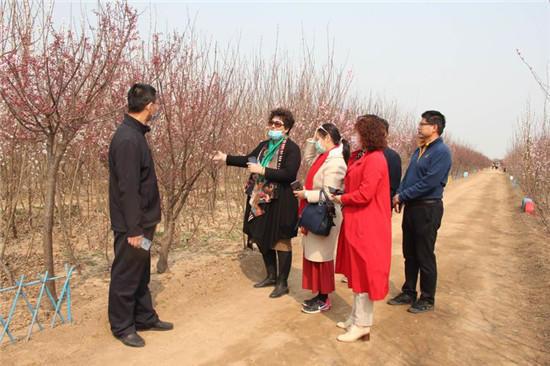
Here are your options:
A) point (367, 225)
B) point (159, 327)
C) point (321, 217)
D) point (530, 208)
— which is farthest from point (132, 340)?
point (530, 208)

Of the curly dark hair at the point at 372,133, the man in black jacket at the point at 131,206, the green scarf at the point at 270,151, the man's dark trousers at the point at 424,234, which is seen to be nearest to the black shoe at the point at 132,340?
the man in black jacket at the point at 131,206

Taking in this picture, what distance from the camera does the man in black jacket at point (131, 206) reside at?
286 centimetres

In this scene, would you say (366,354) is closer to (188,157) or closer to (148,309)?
(148,309)

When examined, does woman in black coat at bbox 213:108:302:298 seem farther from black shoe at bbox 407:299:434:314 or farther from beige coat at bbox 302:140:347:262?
black shoe at bbox 407:299:434:314

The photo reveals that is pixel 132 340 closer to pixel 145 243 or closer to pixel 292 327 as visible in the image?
pixel 145 243

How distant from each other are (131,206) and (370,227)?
1778 mm

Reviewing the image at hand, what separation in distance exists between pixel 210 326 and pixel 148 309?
1.80ft

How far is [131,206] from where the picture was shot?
2854mm

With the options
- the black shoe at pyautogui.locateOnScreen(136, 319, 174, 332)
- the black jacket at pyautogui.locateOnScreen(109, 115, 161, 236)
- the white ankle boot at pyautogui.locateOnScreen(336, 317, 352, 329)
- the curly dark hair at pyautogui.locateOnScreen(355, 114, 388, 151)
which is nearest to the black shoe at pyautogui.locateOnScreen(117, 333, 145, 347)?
the black shoe at pyautogui.locateOnScreen(136, 319, 174, 332)

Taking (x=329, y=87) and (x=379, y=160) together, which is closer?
(x=379, y=160)

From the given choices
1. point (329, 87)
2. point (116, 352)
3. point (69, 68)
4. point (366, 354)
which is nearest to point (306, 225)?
point (366, 354)

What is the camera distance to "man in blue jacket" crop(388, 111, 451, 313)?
12.3 feet

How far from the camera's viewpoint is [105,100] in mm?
4824

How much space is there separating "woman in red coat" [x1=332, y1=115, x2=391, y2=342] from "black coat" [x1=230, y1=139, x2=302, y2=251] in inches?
36.3
